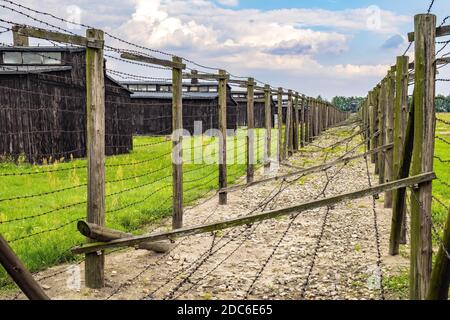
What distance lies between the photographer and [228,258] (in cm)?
687

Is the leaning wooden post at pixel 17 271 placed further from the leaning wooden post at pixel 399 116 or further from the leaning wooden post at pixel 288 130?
the leaning wooden post at pixel 288 130

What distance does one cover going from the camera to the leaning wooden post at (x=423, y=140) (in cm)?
427

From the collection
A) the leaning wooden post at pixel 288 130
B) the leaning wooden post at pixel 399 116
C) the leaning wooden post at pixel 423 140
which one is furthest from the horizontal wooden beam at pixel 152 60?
the leaning wooden post at pixel 288 130

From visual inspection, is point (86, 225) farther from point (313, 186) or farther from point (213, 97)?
point (213, 97)

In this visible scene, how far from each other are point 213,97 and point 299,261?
32081mm

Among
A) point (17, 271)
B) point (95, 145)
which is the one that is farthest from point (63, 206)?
point (17, 271)

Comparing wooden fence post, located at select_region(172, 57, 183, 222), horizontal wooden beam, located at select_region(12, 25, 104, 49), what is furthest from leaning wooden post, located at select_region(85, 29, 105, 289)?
wooden fence post, located at select_region(172, 57, 183, 222)

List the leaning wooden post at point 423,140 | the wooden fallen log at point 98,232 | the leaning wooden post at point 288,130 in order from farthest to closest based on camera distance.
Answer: the leaning wooden post at point 288,130 < the wooden fallen log at point 98,232 < the leaning wooden post at point 423,140

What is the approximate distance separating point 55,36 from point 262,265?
3.86 meters

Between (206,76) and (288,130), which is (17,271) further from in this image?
(288,130)

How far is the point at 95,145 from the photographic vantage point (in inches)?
220

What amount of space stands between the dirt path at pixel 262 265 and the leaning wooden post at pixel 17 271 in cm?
222

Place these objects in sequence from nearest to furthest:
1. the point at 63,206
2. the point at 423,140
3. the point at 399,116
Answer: the point at 423,140, the point at 399,116, the point at 63,206

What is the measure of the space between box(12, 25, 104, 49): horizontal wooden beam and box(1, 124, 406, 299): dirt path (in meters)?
2.85
